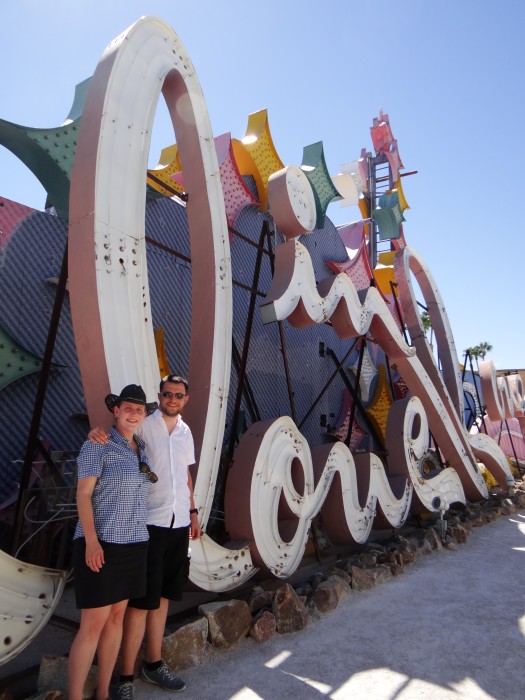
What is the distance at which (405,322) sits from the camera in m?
8.84

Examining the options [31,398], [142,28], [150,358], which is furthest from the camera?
[31,398]

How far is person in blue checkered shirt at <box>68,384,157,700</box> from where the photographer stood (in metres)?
2.66

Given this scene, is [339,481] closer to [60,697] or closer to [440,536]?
[440,536]

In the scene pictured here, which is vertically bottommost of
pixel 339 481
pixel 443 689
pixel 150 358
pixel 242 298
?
pixel 443 689

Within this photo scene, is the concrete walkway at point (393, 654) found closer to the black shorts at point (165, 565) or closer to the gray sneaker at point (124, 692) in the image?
the gray sneaker at point (124, 692)

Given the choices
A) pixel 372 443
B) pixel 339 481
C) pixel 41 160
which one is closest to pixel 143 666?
pixel 339 481

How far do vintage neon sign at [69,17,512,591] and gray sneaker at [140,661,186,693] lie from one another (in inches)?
27.4

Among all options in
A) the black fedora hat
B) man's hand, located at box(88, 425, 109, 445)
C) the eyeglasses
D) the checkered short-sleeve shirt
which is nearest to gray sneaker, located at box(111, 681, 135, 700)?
the checkered short-sleeve shirt

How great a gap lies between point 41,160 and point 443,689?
18.4ft

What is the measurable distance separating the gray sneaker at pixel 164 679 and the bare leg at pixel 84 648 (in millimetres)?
578

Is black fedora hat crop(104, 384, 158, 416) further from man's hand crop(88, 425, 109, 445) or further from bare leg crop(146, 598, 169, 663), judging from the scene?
bare leg crop(146, 598, 169, 663)

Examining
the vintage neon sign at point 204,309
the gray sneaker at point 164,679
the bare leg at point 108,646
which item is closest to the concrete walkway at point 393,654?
the gray sneaker at point 164,679

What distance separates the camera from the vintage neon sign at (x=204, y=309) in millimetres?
3436

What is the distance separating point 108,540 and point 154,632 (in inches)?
33.5
